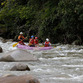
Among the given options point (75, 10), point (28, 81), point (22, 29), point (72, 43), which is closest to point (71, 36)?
point (72, 43)

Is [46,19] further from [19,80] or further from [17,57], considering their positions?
[19,80]

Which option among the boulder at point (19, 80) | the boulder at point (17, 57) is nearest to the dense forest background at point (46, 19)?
the boulder at point (17, 57)

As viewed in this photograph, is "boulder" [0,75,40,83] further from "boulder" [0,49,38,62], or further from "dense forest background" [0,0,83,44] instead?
"dense forest background" [0,0,83,44]

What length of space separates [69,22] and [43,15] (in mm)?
3603

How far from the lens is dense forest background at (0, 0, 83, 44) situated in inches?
583

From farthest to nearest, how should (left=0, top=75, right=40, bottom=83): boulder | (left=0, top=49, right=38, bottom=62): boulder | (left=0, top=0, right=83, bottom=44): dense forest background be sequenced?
(left=0, top=0, right=83, bottom=44): dense forest background → (left=0, top=49, right=38, bottom=62): boulder → (left=0, top=75, right=40, bottom=83): boulder

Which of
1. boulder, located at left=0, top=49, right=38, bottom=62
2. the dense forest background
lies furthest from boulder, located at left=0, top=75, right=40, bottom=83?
the dense forest background

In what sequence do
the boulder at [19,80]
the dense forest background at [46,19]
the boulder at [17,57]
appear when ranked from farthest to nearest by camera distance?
1. the dense forest background at [46,19]
2. the boulder at [17,57]
3. the boulder at [19,80]

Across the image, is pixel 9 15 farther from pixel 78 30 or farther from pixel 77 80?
pixel 77 80

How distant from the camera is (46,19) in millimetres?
16703

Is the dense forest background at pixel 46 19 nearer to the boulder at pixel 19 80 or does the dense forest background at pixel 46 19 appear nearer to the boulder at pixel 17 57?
the boulder at pixel 17 57

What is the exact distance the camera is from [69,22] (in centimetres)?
1494

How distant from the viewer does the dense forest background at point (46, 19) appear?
14.8 meters

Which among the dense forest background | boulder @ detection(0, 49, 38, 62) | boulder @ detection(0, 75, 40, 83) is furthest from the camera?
the dense forest background
